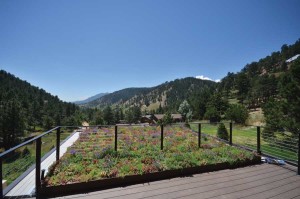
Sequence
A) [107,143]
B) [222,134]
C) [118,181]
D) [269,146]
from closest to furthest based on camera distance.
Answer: [118,181]
[107,143]
[222,134]
[269,146]

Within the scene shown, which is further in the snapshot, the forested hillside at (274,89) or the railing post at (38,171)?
the forested hillside at (274,89)

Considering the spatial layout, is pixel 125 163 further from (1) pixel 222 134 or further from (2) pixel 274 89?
(2) pixel 274 89

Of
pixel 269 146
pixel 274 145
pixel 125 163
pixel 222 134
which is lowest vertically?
pixel 269 146

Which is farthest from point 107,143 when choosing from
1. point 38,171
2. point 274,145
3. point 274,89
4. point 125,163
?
point 274,89

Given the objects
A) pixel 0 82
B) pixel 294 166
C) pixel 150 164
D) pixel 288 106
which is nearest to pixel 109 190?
pixel 150 164

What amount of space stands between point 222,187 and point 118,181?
2690mm

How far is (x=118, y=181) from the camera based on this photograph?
15.1 ft

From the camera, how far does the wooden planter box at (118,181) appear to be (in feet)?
13.3

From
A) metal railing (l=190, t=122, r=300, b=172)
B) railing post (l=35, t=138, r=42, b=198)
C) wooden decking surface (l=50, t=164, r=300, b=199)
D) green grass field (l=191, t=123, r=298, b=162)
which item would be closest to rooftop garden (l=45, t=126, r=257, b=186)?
railing post (l=35, t=138, r=42, b=198)

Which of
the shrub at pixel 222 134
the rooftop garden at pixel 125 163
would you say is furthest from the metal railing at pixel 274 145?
the rooftop garden at pixel 125 163

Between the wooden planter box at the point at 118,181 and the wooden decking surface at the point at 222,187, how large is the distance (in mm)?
191

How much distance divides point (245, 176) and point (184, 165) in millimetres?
1812

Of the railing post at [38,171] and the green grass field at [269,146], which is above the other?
the railing post at [38,171]

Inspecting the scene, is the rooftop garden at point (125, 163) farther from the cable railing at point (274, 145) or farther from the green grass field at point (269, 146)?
the green grass field at point (269, 146)
